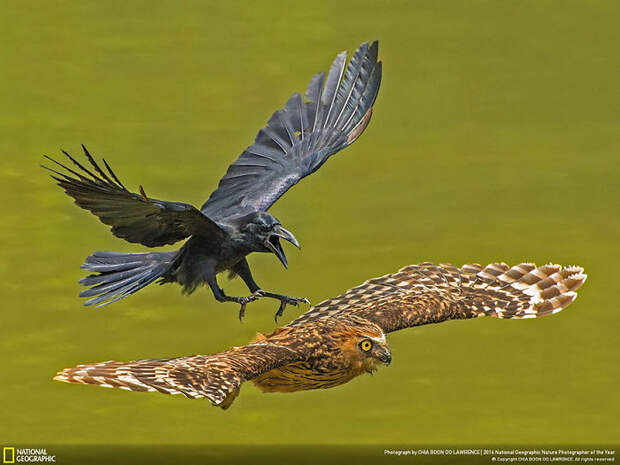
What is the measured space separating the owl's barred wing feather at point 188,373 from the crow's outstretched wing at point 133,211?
964mm

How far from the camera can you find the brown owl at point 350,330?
907 cm

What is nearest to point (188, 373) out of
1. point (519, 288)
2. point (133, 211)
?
point (133, 211)

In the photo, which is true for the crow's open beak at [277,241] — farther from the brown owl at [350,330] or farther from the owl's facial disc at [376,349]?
the owl's facial disc at [376,349]

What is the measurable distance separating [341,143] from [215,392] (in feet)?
11.6

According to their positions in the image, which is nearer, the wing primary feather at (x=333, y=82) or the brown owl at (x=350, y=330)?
the brown owl at (x=350, y=330)

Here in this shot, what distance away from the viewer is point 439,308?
37.2 feet

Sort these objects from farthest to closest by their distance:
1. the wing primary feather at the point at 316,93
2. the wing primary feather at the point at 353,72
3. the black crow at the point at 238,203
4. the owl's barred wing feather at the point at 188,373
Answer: the wing primary feather at the point at 316,93, the wing primary feather at the point at 353,72, the black crow at the point at 238,203, the owl's barred wing feather at the point at 188,373

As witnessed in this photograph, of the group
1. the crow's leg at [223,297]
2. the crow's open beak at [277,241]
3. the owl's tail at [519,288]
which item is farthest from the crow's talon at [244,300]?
the owl's tail at [519,288]

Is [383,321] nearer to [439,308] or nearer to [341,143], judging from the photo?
[439,308]

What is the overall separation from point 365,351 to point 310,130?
2.42m

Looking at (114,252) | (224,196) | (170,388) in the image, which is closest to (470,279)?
(224,196)

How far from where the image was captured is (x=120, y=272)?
34.2 ft

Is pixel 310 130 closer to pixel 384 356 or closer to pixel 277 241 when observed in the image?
pixel 277 241

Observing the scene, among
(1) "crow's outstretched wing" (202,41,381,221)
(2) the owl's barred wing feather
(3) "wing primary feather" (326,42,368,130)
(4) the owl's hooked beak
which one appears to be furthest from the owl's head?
(3) "wing primary feather" (326,42,368,130)
